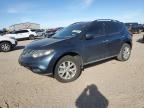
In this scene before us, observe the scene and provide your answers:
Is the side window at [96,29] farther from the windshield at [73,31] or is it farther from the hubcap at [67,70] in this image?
the hubcap at [67,70]

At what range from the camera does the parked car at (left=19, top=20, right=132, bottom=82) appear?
223 inches

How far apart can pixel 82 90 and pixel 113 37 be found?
9.65 feet

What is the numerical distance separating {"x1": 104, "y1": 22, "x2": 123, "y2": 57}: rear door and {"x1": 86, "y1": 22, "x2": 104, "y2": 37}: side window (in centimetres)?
26

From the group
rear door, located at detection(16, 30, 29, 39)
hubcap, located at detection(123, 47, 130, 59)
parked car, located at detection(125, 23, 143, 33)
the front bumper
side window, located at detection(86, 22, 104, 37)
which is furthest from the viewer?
parked car, located at detection(125, 23, 143, 33)

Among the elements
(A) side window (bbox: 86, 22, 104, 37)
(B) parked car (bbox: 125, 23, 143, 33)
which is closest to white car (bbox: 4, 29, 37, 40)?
(B) parked car (bbox: 125, 23, 143, 33)

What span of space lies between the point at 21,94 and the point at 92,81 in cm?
208

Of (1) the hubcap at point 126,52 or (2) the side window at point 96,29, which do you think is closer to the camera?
(2) the side window at point 96,29

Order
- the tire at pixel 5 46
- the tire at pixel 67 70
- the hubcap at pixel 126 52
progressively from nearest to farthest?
the tire at pixel 67 70, the hubcap at pixel 126 52, the tire at pixel 5 46

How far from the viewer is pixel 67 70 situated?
19.6 feet

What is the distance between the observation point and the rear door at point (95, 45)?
642cm

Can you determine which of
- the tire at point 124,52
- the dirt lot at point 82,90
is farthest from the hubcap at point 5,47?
the tire at point 124,52

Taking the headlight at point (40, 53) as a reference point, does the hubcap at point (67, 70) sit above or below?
below

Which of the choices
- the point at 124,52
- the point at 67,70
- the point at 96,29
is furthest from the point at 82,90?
the point at 124,52

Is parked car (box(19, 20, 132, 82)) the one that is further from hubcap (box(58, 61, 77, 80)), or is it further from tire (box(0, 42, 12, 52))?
tire (box(0, 42, 12, 52))
